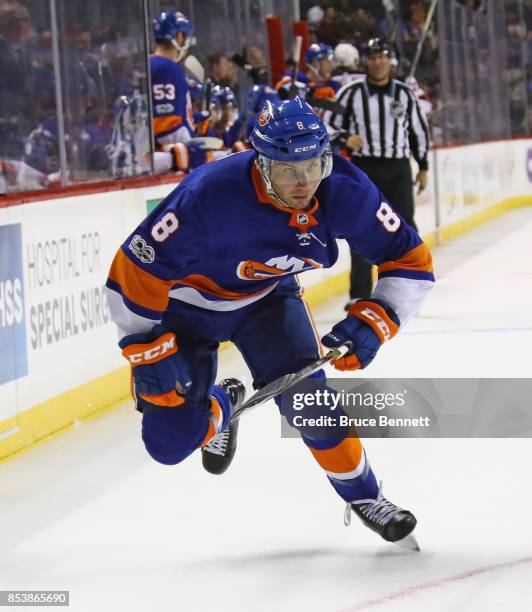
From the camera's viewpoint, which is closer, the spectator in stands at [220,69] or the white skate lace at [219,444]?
the white skate lace at [219,444]

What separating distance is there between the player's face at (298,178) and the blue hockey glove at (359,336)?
324 mm

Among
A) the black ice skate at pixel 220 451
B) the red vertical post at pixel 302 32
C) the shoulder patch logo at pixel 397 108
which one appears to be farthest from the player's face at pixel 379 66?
the black ice skate at pixel 220 451

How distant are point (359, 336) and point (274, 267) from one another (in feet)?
1.06

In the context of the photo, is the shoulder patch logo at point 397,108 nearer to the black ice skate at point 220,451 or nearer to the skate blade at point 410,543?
the black ice skate at point 220,451

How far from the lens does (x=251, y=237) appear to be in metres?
3.15

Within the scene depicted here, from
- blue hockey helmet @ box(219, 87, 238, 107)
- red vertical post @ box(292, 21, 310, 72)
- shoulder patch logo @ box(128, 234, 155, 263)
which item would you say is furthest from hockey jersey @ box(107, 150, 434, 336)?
red vertical post @ box(292, 21, 310, 72)

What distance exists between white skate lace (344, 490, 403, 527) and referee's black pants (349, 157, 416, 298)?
163 inches

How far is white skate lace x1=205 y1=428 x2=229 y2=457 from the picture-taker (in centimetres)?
385

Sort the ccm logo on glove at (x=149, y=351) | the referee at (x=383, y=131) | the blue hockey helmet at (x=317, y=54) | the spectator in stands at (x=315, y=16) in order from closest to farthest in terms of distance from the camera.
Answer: the ccm logo on glove at (x=149, y=351) < the referee at (x=383, y=131) < the blue hockey helmet at (x=317, y=54) < the spectator in stands at (x=315, y=16)

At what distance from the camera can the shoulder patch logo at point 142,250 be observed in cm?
310

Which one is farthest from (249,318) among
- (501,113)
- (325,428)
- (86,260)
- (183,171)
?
(501,113)

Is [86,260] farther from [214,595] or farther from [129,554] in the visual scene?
[214,595]

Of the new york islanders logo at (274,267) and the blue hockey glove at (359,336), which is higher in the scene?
the new york islanders logo at (274,267)

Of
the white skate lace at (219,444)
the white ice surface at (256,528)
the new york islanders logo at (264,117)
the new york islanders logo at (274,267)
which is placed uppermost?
the new york islanders logo at (264,117)
